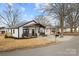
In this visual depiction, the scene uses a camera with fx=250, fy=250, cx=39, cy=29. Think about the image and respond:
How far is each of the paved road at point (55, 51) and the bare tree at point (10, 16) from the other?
189 millimetres

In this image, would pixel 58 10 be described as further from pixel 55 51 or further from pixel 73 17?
pixel 55 51

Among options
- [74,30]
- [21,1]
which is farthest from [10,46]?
[74,30]

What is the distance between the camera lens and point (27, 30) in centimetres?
162

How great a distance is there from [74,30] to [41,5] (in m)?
0.27

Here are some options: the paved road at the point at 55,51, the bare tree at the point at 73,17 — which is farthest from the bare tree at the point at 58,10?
the paved road at the point at 55,51

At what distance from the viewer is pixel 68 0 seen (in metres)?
1.61

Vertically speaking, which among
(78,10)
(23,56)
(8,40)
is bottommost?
(23,56)

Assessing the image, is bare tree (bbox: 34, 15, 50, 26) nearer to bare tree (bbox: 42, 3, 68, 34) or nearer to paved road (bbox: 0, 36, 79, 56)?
bare tree (bbox: 42, 3, 68, 34)

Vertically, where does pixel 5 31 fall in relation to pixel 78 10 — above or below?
below

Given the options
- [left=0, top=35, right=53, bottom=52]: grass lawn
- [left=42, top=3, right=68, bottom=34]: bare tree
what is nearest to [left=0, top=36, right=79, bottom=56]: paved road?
[left=0, top=35, right=53, bottom=52]: grass lawn

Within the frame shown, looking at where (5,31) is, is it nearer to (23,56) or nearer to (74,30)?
(23,56)

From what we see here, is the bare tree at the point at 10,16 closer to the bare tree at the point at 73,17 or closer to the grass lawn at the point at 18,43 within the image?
the grass lawn at the point at 18,43

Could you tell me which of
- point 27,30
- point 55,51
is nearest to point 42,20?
point 27,30

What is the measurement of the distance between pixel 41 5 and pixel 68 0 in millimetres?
177
